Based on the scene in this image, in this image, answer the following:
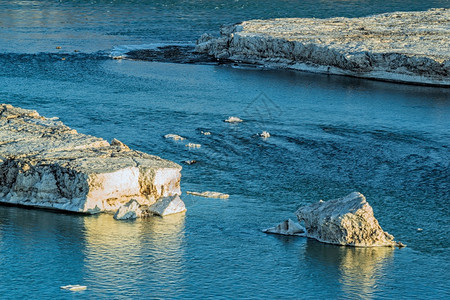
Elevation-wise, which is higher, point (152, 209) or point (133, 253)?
point (152, 209)

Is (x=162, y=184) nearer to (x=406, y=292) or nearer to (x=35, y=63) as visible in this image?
(x=406, y=292)

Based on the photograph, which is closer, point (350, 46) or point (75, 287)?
point (75, 287)

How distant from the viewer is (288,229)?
14.2 metres

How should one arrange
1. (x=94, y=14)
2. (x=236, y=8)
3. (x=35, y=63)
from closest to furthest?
1. (x=35, y=63)
2. (x=94, y=14)
3. (x=236, y=8)

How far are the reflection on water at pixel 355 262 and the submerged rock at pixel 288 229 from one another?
0.36m

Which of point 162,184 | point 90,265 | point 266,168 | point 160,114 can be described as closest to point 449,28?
point 160,114

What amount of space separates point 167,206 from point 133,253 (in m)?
2.15

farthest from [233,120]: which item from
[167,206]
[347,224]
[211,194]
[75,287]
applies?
[75,287]

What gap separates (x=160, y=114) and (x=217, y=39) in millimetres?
14231

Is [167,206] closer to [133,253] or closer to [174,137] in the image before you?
[133,253]

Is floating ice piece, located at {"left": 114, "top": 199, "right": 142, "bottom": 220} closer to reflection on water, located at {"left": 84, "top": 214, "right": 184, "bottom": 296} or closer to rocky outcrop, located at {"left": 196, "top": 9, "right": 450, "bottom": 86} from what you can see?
reflection on water, located at {"left": 84, "top": 214, "right": 184, "bottom": 296}

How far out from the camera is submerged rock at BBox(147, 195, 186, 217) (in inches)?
590

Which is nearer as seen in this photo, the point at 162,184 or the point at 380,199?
the point at 162,184

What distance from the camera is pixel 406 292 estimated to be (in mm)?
12000
